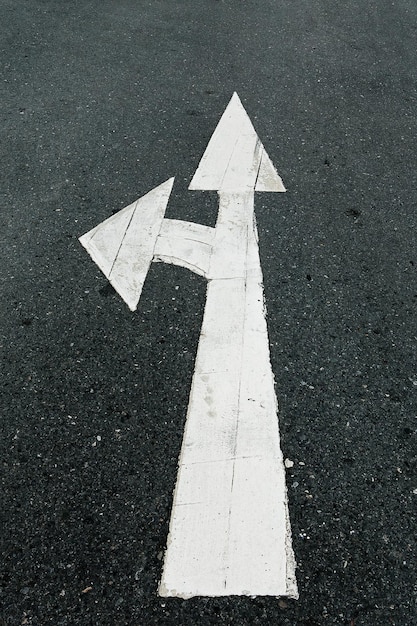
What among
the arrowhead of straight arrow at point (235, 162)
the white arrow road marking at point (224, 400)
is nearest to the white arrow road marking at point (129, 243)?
the white arrow road marking at point (224, 400)

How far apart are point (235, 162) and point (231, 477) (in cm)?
258

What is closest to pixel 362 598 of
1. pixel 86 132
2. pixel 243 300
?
pixel 243 300

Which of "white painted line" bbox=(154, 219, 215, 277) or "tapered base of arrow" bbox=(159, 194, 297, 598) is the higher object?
"white painted line" bbox=(154, 219, 215, 277)

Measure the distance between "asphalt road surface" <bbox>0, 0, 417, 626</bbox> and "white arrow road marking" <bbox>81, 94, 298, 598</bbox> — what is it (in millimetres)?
53

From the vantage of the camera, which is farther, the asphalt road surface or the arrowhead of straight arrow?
the arrowhead of straight arrow

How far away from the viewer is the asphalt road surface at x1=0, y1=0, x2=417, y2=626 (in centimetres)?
210

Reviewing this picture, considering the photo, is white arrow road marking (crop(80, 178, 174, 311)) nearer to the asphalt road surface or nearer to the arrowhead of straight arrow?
the asphalt road surface

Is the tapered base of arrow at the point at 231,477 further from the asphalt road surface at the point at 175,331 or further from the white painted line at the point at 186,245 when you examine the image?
the white painted line at the point at 186,245

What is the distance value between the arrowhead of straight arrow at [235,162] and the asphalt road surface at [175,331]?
0.29 feet

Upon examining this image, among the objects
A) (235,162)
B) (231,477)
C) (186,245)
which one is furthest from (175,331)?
(235,162)

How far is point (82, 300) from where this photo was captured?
3.11 metres

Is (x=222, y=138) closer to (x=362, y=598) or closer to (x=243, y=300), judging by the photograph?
(x=243, y=300)

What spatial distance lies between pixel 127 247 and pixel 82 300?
506 millimetres

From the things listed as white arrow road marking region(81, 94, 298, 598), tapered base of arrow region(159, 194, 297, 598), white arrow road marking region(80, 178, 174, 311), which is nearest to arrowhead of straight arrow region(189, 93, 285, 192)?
white arrow road marking region(81, 94, 298, 598)
